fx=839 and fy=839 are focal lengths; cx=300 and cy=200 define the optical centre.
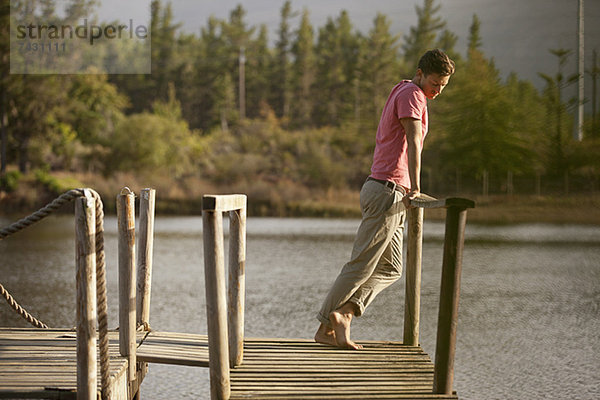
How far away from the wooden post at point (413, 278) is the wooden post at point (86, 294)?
87.1 inches

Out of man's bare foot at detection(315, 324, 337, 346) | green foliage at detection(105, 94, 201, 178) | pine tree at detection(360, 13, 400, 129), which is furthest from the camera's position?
pine tree at detection(360, 13, 400, 129)

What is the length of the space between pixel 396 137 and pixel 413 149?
9.0 inches

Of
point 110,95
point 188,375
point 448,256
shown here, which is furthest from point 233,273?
point 110,95

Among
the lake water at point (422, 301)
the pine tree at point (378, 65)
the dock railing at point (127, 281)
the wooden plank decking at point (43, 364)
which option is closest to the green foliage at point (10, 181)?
the lake water at point (422, 301)

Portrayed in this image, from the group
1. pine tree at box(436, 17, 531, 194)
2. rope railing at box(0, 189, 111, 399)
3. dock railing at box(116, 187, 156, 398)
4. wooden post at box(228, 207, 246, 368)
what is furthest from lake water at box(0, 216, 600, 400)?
pine tree at box(436, 17, 531, 194)

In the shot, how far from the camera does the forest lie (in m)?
40.1

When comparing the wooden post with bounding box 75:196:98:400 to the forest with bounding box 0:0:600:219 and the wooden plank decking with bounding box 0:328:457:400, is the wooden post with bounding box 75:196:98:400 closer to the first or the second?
the wooden plank decking with bounding box 0:328:457:400

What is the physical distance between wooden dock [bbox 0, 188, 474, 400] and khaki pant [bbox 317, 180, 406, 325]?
0.24 meters

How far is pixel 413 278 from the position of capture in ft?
16.9

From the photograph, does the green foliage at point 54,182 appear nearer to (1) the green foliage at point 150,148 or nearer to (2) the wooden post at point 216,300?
(1) the green foliage at point 150,148

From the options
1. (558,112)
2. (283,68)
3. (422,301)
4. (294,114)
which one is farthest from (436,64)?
(283,68)

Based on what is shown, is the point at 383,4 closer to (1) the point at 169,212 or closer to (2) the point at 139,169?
(2) the point at 139,169

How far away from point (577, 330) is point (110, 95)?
42.7 m

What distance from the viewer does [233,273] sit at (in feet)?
14.2
